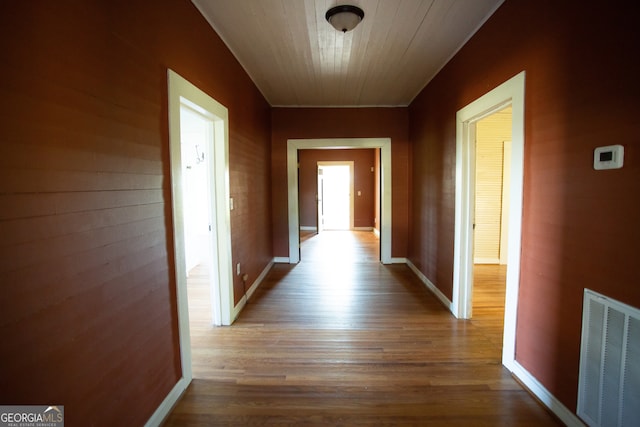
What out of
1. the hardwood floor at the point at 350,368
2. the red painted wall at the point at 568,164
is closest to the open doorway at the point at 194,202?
the hardwood floor at the point at 350,368

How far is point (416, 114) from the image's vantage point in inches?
173

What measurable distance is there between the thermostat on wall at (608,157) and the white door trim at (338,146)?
11.6ft

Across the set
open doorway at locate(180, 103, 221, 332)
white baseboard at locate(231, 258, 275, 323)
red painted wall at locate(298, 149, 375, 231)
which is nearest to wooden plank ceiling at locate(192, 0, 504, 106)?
open doorway at locate(180, 103, 221, 332)

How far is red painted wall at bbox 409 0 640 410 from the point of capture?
127cm

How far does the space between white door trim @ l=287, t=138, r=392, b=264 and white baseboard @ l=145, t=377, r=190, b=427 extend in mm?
3214

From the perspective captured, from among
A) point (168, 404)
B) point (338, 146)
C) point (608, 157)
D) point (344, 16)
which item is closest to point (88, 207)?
point (168, 404)

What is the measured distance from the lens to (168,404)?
1.75 metres

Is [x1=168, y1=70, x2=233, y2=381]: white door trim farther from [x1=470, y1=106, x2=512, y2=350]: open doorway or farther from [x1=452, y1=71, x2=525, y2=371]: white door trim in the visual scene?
[x1=470, y1=106, x2=512, y2=350]: open doorway

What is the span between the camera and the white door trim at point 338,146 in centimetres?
485

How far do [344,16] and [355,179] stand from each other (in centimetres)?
681

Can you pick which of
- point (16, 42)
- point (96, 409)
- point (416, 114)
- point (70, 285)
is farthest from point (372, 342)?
point (416, 114)

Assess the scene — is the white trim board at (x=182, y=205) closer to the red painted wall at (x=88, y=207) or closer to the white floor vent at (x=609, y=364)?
the red painted wall at (x=88, y=207)

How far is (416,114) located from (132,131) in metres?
3.91

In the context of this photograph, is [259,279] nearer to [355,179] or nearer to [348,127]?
[348,127]
